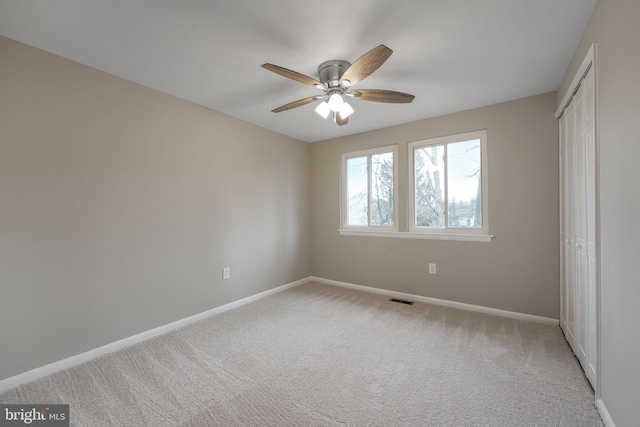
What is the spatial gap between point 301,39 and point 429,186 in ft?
7.83

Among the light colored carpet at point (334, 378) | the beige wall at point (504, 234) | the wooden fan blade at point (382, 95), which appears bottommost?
the light colored carpet at point (334, 378)

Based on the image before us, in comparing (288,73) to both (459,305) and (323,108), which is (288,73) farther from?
(459,305)

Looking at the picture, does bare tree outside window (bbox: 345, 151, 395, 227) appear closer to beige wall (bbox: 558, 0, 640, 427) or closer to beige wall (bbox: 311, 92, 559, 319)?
beige wall (bbox: 311, 92, 559, 319)

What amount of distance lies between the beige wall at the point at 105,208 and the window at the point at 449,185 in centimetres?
224

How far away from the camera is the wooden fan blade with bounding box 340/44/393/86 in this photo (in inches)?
59.0

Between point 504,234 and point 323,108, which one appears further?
point 504,234

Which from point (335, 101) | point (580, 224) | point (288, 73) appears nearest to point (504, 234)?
point (580, 224)

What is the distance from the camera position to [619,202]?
123 cm

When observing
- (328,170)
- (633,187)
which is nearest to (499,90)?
(633,187)

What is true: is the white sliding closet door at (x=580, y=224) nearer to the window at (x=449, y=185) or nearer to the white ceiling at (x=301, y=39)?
the white ceiling at (x=301, y=39)

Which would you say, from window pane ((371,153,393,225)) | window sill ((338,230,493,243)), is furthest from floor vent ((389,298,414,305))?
window pane ((371,153,393,225))

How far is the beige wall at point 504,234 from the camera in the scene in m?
Result: 2.59

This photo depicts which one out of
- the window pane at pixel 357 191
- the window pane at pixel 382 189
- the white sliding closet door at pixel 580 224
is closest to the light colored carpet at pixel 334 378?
the white sliding closet door at pixel 580 224

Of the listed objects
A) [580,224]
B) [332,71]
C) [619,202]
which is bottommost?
[580,224]
